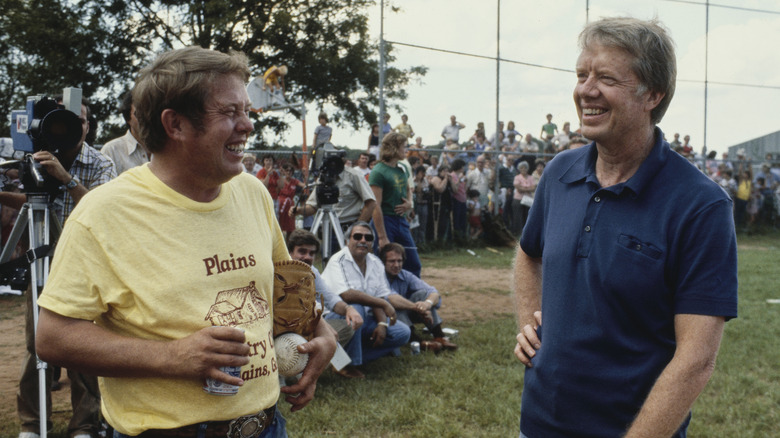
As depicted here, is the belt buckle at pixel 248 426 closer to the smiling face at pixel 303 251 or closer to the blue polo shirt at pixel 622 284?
the blue polo shirt at pixel 622 284

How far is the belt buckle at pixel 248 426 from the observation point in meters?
1.77

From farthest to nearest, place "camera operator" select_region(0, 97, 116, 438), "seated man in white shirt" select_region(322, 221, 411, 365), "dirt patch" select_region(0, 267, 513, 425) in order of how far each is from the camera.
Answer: "seated man in white shirt" select_region(322, 221, 411, 365)
"dirt patch" select_region(0, 267, 513, 425)
"camera operator" select_region(0, 97, 116, 438)

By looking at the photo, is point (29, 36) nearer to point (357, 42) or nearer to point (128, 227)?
point (357, 42)

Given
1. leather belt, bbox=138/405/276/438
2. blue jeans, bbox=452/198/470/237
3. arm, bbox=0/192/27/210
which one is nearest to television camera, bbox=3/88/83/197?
arm, bbox=0/192/27/210

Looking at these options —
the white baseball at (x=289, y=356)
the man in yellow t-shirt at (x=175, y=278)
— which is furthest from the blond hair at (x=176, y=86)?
the white baseball at (x=289, y=356)

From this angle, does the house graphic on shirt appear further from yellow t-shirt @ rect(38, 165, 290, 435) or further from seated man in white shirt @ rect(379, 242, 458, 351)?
seated man in white shirt @ rect(379, 242, 458, 351)

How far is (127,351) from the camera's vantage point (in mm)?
1620

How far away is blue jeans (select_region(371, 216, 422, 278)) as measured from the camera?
7367 millimetres

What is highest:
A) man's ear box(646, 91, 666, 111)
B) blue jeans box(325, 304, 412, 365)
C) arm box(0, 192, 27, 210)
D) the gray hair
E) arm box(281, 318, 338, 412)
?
the gray hair

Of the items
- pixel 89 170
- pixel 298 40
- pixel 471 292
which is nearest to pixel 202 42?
pixel 298 40

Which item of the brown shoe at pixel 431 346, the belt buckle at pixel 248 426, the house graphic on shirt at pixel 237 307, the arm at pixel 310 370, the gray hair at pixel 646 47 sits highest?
the gray hair at pixel 646 47

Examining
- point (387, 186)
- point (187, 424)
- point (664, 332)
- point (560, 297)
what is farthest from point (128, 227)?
point (387, 186)

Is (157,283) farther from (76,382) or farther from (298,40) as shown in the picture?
(298,40)

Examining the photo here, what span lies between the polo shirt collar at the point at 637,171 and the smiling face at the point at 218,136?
3.27 feet
